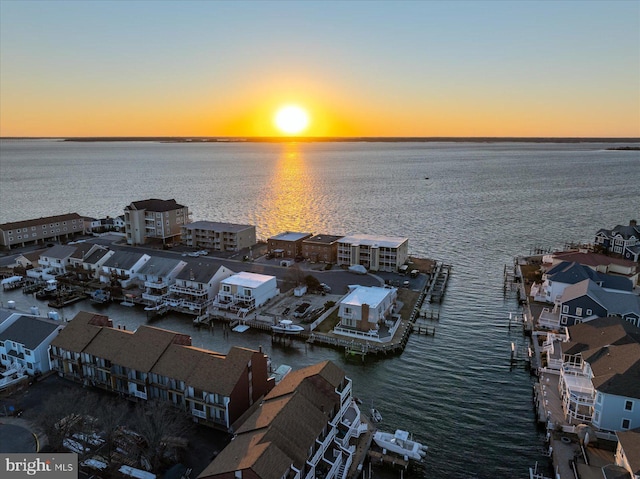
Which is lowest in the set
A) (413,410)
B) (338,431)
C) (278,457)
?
(413,410)

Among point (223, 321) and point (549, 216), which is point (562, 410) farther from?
point (549, 216)

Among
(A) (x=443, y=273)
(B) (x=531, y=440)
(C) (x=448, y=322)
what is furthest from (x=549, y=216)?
(B) (x=531, y=440)

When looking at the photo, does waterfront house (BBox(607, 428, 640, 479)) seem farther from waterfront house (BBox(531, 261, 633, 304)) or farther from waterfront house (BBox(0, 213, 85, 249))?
waterfront house (BBox(0, 213, 85, 249))

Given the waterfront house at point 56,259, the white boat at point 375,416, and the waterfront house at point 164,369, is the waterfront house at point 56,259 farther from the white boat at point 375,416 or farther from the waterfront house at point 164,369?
the white boat at point 375,416

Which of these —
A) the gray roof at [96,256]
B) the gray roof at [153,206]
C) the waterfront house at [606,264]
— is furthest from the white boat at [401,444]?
the gray roof at [153,206]

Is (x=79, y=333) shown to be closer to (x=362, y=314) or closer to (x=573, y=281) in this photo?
(x=362, y=314)

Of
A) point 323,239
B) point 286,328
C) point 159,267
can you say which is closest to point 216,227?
point 323,239

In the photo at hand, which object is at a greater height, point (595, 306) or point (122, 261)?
point (595, 306)

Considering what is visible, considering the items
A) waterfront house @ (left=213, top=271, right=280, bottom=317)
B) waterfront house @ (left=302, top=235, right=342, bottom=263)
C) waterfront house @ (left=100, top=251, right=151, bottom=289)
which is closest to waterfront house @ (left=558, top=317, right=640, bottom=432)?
waterfront house @ (left=213, top=271, right=280, bottom=317)
